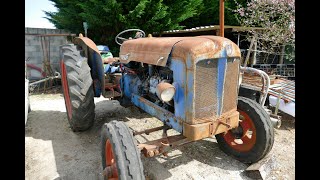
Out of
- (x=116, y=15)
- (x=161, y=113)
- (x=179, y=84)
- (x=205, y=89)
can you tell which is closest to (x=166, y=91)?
(x=179, y=84)

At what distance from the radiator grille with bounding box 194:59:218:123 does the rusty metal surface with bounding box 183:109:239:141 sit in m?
0.07

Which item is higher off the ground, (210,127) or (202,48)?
(202,48)

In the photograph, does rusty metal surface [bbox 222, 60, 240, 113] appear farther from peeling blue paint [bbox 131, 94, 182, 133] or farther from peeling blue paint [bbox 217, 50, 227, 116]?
Answer: peeling blue paint [bbox 131, 94, 182, 133]

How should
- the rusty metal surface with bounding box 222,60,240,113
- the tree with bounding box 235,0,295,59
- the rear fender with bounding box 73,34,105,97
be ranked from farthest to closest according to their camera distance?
the tree with bounding box 235,0,295,59 < the rear fender with bounding box 73,34,105,97 < the rusty metal surface with bounding box 222,60,240,113

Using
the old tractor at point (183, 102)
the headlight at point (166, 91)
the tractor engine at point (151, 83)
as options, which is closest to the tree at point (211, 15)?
the tractor engine at point (151, 83)

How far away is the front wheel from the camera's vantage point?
9.01 feet

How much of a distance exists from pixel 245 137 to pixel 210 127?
86 cm

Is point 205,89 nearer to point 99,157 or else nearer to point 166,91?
point 166,91

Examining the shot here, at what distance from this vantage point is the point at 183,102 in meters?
2.32

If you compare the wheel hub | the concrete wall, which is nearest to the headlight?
the wheel hub

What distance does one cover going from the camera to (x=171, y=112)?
262cm

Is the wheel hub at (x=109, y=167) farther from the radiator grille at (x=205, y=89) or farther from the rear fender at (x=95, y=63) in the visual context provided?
the rear fender at (x=95, y=63)

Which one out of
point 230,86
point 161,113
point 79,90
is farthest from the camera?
point 79,90
